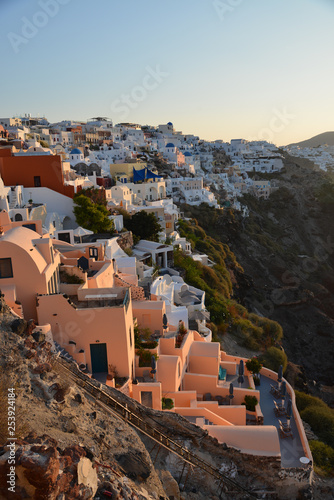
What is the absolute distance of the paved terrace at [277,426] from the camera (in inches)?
455

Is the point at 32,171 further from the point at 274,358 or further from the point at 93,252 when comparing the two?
the point at 274,358

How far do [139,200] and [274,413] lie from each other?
2703cm

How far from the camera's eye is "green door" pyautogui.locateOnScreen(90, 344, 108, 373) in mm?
11273

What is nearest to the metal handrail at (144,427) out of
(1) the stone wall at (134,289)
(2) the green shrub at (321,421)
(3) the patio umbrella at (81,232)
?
(1) the stone wall at (134,289)

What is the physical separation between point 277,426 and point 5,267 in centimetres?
1048

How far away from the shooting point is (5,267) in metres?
11.2

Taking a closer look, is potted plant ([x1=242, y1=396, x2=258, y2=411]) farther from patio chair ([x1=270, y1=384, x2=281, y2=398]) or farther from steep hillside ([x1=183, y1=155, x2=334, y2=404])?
steep hillside ([x1=183, y1=155, x2=334, y2=404])

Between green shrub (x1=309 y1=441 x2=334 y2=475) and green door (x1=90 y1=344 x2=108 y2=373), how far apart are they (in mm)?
8430

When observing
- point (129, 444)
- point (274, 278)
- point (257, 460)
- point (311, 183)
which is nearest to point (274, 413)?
point (257, 460)

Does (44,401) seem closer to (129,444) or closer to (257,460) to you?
(129,444)

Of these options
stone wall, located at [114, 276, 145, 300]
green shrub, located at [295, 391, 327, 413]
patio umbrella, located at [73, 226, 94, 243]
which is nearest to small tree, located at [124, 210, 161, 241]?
patio umbrella, located at [73, 226, 94, 243]

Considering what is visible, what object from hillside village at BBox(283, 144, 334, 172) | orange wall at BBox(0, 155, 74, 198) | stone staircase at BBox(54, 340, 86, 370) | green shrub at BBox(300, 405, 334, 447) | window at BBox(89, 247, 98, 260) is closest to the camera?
stone staircase at BBox(54, 340, 86, 370)

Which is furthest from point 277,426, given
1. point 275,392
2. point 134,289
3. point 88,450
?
point 88,450

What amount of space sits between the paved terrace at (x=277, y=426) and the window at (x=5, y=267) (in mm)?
9786
